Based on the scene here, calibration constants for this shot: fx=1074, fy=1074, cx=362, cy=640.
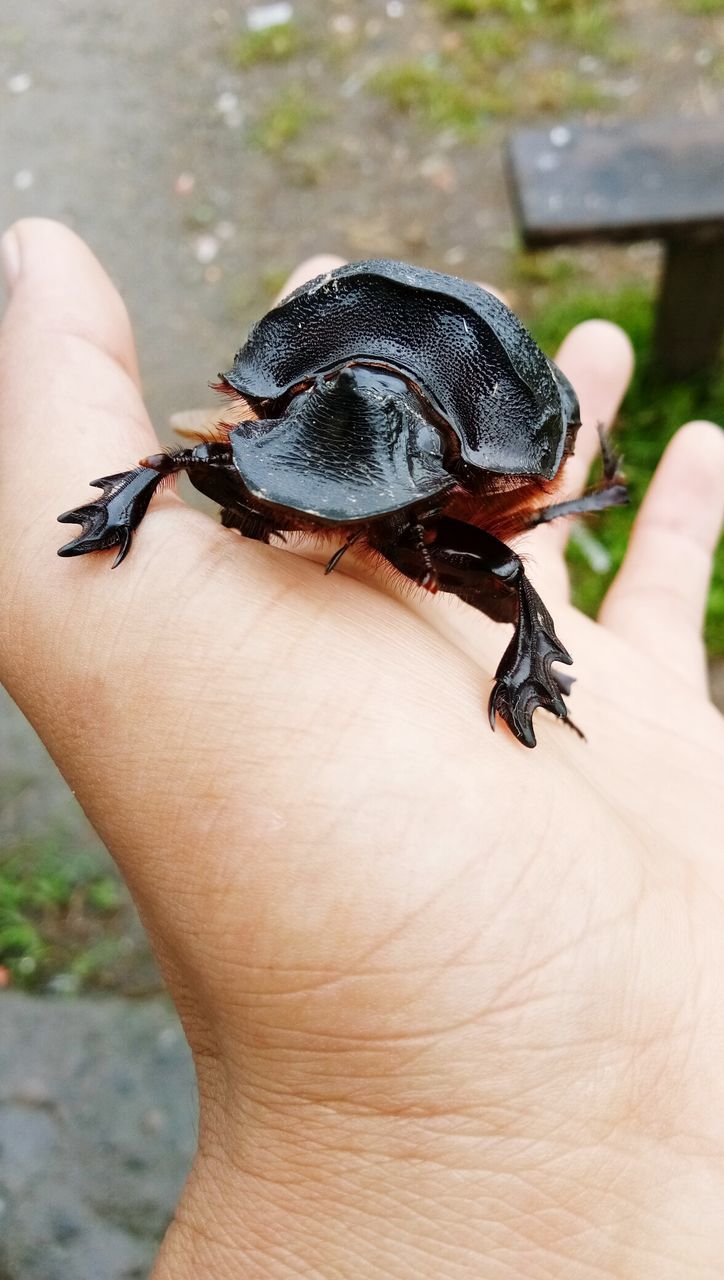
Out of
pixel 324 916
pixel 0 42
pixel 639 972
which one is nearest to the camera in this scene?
pixel 324 916

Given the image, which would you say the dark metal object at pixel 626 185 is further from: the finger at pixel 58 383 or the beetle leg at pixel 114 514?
the beetle leg at pixel 114 514

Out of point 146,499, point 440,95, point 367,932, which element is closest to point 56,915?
point 146,499

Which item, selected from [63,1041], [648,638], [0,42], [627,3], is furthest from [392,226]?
[63,1041]

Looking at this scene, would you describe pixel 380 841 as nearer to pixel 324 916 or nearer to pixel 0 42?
pixel 324 916

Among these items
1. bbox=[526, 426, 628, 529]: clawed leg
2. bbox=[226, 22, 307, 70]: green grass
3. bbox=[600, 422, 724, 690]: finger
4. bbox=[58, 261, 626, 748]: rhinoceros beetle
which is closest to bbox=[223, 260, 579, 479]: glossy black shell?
bbox=[58, 261, 626, 748]: rhinoceros beetle

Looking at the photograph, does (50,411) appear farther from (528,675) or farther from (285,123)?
(285,123)

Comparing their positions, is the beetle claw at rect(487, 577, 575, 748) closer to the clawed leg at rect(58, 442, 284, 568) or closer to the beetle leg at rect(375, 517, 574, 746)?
the beetle leg at rect(375, 517, 574, 746)

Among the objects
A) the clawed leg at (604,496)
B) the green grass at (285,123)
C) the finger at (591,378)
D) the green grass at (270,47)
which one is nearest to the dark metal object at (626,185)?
the finger at (591,378)
